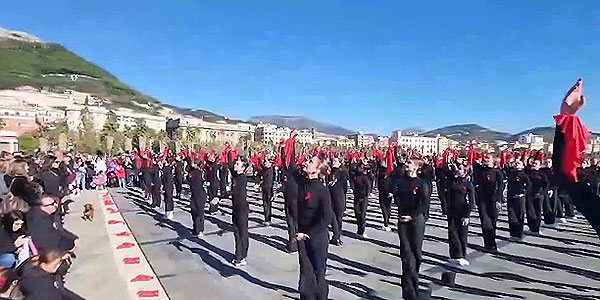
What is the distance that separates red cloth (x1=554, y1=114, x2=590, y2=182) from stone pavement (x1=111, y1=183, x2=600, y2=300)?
537 cm

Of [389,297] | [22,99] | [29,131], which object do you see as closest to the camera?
[389,297]

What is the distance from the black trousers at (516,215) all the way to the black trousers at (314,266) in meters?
7.51

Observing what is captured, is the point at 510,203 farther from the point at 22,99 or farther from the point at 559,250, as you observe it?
the point at 22,99

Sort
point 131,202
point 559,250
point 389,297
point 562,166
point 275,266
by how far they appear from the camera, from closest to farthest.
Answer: point 562,166 → point 389,297 → point 275,266 → point 559,250 → point 131,202

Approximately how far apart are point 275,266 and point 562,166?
7636mm

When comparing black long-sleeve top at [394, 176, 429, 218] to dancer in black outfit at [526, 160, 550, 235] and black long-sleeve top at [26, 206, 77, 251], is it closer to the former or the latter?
black long-sleeve top at [26, 206, 77, 251]

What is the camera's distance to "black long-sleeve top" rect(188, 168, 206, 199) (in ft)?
41.9

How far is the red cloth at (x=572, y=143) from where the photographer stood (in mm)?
2805

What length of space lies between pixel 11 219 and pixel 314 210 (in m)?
3.20

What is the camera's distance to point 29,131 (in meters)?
108

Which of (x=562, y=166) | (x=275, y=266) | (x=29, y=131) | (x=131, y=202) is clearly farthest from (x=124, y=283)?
(x=29, y=131)

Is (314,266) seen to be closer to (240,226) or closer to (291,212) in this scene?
(240,226)

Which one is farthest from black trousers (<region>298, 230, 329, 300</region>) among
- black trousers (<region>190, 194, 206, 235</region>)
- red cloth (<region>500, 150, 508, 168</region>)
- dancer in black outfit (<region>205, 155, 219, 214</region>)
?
red cloth (<region>500, 150, 508, 168</region>)

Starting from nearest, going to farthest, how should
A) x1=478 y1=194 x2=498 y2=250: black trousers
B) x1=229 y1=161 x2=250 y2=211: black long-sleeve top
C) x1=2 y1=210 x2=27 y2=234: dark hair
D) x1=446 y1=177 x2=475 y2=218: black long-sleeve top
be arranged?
x1=2 y1=210 x2=27 y2=234: dark hair → x1=229 y1=161 x2=250 y2=211: black long-sleeve top → x1=446 y1=177 x2=475 y2=218: black long-sleeve top → x1=478 y1=194 x2=498 y2=250: black trousers
